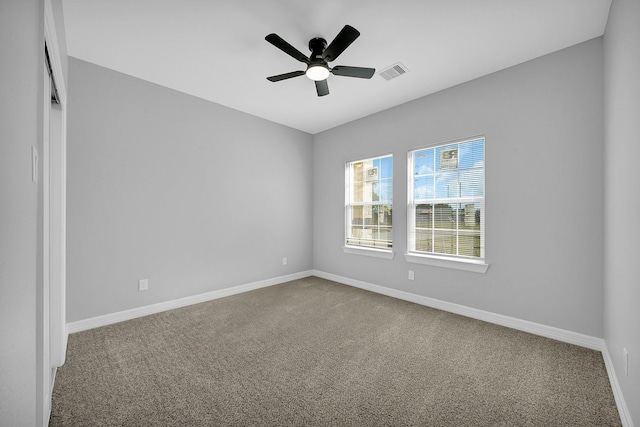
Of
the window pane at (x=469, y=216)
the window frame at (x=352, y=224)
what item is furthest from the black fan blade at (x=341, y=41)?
the window pane at (x=469, y=216)

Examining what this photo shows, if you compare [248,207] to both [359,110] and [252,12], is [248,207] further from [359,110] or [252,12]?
[252,12]

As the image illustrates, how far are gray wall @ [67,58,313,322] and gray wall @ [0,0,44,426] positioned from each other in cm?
214

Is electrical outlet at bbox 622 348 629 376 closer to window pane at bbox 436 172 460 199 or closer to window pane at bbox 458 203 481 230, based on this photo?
window pane at bbox 458 203 481 230

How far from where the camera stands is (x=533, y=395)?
178 cm

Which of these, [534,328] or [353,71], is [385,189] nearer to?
[353,71]

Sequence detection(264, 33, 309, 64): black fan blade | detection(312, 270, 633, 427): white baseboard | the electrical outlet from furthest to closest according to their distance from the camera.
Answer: detection(264, 33, 309, 64): black fan blade → detection(312, 270, 633, 427): white baseboard → the electrical outlet

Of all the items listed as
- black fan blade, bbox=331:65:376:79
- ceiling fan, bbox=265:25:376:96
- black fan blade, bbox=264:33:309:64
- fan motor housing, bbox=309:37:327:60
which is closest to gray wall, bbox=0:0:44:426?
black fan blade, bbox=264:33:309:64

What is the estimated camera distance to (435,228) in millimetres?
3477

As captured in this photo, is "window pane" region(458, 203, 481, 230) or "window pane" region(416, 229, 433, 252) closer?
"window pane" region(458, 203, 481, 230)

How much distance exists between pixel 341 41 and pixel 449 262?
8.70 ft

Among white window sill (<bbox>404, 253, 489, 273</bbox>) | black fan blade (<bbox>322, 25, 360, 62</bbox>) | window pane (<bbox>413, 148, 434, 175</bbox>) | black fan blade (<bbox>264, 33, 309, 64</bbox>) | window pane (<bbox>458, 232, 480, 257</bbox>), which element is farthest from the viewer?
window pane (<bbox>413, 148, 434, 175</bbox>)

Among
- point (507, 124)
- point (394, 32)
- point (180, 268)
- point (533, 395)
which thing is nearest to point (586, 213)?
point (507, 124)

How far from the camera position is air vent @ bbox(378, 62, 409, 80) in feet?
9.17

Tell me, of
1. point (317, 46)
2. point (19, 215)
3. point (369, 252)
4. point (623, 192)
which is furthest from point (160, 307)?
point (623, 192)
